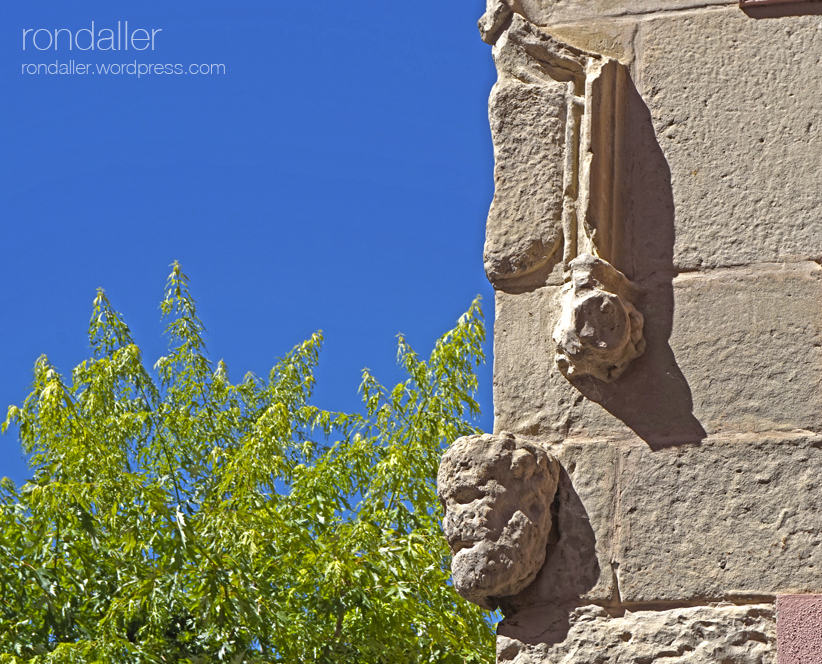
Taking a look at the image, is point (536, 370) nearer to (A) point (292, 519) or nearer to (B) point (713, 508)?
(B) point (713, 508)

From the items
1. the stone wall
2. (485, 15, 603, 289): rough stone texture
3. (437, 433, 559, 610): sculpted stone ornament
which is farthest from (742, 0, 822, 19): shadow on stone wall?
(437, 433, 559, 610): sculpted stone ornament

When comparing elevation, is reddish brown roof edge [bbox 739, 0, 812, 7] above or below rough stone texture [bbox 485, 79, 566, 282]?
above

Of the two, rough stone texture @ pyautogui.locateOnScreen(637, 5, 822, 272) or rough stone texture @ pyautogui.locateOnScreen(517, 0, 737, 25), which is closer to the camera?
rough stone texture @ pyautogui.locateOnScreen(637, 5, 822, 272)

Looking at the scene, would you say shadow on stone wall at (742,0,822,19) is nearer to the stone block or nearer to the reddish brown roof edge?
the reddish brown roof edge

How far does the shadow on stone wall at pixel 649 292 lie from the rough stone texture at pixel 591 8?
0.20 m

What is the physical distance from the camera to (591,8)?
3125 millimetres

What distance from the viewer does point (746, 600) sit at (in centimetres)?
257

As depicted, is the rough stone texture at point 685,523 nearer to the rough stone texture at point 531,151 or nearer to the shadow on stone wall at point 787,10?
the rough stone texture at point 531,151

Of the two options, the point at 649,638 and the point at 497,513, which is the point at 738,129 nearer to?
the point at 497,513

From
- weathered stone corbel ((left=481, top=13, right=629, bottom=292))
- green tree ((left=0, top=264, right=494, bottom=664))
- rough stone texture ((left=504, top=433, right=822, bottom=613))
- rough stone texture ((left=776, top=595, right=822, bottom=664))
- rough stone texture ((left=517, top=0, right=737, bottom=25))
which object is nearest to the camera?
rough stone texture ((left=776, top=595, right=822, bottom=664))

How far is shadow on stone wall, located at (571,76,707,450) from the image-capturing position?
2.77m

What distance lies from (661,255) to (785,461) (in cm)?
58

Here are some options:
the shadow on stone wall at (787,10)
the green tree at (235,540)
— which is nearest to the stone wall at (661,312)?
the shadow on stone wall at (787,10)

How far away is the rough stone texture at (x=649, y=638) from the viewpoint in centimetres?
254
